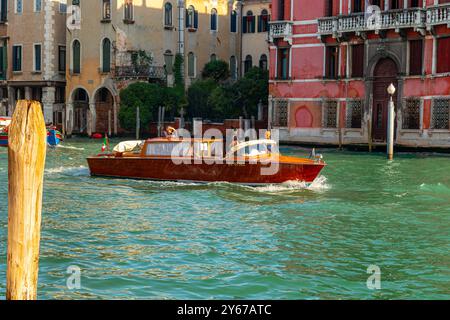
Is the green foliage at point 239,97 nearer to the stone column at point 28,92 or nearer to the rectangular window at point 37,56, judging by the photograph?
the rectangular window at point 37,56

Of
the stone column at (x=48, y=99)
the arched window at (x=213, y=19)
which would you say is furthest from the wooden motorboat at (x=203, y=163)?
the arched window at (x=213, y=19)

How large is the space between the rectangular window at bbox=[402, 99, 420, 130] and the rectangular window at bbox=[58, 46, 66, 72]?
19.3 m

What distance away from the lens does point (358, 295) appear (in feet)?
27.5

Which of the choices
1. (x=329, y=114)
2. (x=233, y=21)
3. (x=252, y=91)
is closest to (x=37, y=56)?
(x=233, y=21)

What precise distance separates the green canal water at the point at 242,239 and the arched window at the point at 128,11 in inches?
770

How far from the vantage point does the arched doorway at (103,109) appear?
38.7m

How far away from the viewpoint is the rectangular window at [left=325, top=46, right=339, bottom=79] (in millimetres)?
30653

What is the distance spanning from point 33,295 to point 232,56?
1468 inches

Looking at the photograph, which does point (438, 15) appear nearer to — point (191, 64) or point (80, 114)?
point (191, 64)

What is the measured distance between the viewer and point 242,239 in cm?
1130

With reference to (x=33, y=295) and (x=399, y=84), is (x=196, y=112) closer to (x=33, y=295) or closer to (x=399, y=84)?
(x=399, y=84)

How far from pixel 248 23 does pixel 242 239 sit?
108 feet

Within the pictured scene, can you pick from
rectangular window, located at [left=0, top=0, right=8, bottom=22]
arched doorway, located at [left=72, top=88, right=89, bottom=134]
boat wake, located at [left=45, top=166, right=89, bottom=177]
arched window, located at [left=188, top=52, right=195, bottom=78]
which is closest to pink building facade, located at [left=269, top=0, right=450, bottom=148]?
arched window, located at [left=188, top=52, right=195, bottom=78]

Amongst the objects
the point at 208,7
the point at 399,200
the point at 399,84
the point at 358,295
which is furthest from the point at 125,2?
the point at 358,295
